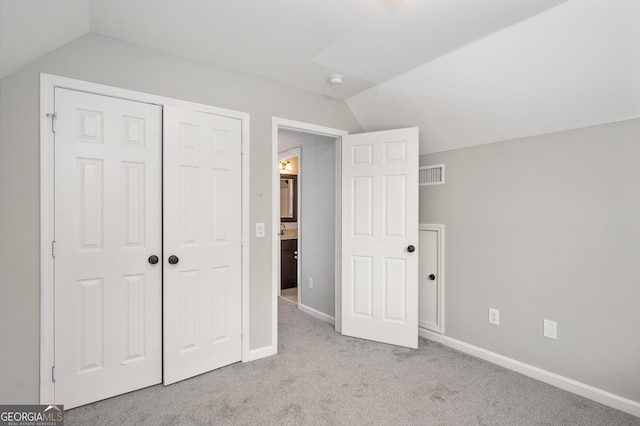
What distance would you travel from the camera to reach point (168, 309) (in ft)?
7.70

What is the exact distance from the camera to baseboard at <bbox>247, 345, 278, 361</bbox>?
2.72 metres

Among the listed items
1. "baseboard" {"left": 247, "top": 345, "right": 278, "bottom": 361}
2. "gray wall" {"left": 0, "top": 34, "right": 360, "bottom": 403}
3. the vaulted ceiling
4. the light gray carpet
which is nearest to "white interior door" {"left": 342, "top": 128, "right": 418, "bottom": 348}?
the light gray carpet

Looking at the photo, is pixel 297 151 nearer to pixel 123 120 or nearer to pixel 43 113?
pixel 123 120

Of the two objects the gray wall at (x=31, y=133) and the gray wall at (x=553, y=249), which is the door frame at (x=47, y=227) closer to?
the gray wall at (x=31, y=133)

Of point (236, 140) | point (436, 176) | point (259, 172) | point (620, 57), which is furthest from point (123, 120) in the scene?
point (620, 57)

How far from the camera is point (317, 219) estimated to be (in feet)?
13.0

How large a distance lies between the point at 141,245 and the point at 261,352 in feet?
4.33

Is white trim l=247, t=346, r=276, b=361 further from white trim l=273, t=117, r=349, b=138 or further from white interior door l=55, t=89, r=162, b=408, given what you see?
white trim l=273, t=117, r=349, b=138

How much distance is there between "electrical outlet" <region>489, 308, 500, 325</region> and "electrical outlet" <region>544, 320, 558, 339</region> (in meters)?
0.34

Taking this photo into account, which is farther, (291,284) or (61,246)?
(291,284)

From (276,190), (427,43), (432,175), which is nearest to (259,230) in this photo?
(276,190)

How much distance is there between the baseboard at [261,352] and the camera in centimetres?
272

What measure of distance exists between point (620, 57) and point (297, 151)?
3.15 m

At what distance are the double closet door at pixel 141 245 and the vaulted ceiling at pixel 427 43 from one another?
1.55 ft
